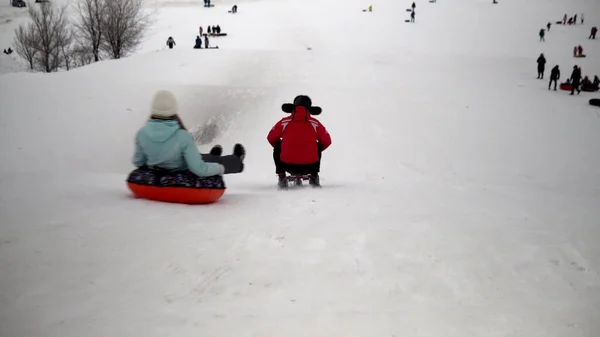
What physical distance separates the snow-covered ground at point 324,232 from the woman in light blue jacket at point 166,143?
19.7 inches

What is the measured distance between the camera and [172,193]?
5.27m

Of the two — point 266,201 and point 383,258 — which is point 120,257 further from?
point 266,201

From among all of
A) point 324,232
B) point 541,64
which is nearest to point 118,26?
point 541,64

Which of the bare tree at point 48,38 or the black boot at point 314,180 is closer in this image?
the black boot at point 314,180

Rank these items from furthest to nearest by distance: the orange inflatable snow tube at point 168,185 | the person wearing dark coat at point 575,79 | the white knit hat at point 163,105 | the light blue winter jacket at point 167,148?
the person wearing dark coat at point 575,79 < the orange inflatable snow tube at point 168,185 < the light blue winter jacket at point 167,148 < the white knit hat at point 163,105

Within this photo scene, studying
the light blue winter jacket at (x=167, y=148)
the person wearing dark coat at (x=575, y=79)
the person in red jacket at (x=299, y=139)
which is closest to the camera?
the light blue winter jacket at (x=167, y=148)

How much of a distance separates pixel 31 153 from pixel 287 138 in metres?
9.91

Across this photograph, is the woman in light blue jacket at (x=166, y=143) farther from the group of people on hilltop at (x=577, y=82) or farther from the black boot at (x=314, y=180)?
the group of people on hilltop at (x=577, y=82)

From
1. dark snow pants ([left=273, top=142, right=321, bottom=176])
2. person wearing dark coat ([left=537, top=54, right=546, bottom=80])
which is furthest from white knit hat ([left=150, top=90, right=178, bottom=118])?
person wearing dark coat ([left=537, top=54, right=546, bottom=80])

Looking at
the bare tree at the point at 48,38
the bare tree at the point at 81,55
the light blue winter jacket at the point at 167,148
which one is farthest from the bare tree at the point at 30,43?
the light blue winter jacket at the point at 167,148

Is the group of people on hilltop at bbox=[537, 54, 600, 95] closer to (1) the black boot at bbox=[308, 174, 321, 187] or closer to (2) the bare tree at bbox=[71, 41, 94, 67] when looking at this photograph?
(1) the black boot at bbox=[308, 174, 321, 187]

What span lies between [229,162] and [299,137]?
3.95 feet

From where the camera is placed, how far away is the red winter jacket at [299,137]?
23.4ft

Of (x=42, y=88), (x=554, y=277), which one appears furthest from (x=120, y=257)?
(x=42, y=88)
